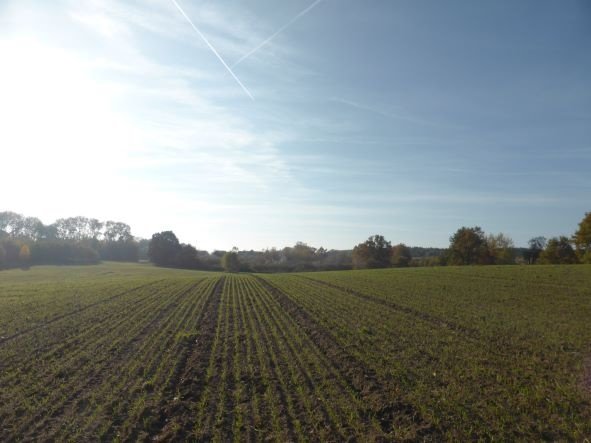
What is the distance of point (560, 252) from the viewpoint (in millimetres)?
Answer: 76000

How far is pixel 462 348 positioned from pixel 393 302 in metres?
12.5

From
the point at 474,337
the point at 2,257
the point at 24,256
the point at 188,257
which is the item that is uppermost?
the point at 188,257

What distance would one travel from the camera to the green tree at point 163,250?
374 ft

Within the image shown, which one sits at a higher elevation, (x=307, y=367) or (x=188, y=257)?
(x=188, y=257)

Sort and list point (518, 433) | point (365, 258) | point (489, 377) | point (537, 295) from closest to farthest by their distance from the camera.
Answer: point (518, 433) → point (489, 377) → point (537, 295) → point (365, 258)

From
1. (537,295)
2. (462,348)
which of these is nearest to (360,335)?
(462,348)

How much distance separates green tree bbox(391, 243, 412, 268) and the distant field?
8273cm

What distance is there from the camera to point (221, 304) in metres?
28.5

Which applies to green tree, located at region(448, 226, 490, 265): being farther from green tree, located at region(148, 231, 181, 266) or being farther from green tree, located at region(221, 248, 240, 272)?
green tree, located at region(148, 231, 181, 266)

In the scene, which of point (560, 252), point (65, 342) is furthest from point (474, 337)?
point (560, 252)

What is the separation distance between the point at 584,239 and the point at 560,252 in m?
13.9

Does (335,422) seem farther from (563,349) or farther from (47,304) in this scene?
(47,304)

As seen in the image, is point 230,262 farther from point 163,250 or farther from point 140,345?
point 140,345

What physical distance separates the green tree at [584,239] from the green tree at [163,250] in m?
97.9
